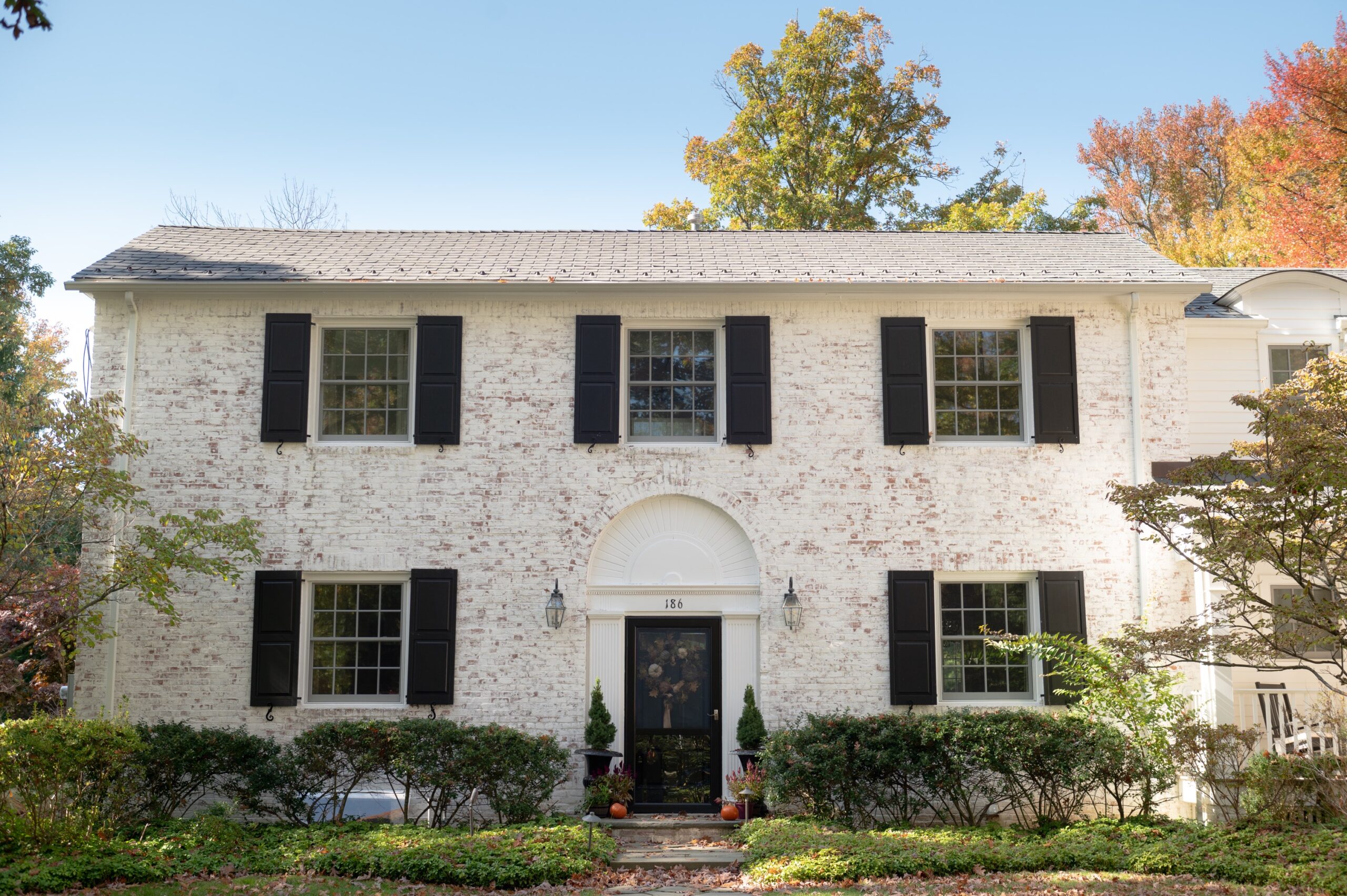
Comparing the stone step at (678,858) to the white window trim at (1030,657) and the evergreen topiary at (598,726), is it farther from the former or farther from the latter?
the white window trim at (1030,657)

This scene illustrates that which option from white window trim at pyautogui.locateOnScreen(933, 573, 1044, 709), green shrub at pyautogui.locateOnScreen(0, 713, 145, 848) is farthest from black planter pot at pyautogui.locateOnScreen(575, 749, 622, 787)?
green shrub at pyautogui.locateOnScreen(0, 713, 145, 848)

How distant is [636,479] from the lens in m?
13.6

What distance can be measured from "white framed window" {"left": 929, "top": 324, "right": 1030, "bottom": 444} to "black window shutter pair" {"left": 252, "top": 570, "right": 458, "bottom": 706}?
639cm

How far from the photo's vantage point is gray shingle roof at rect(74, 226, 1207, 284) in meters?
13.8

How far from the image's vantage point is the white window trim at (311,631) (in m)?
13.1

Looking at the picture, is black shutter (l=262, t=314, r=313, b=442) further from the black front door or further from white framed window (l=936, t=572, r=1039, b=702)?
white framed window (l=936, t=572, r=1039, b=702)

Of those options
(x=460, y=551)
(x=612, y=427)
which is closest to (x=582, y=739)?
(x=460, y=551)

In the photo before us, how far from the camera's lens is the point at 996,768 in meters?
12.0

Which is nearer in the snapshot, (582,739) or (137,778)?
(137,778)

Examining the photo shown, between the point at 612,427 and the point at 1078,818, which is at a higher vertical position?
the point at 612,427

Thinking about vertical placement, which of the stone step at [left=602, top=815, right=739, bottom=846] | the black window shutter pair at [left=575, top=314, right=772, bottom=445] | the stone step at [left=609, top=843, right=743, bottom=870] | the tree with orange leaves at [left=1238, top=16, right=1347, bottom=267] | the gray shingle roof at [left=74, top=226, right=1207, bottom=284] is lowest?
the stone step at [left=609, top=843, right=743, bottom=870]

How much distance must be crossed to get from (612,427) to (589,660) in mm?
2805

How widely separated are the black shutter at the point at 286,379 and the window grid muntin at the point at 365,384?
313mm

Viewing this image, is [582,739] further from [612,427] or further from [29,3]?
[29,3]
